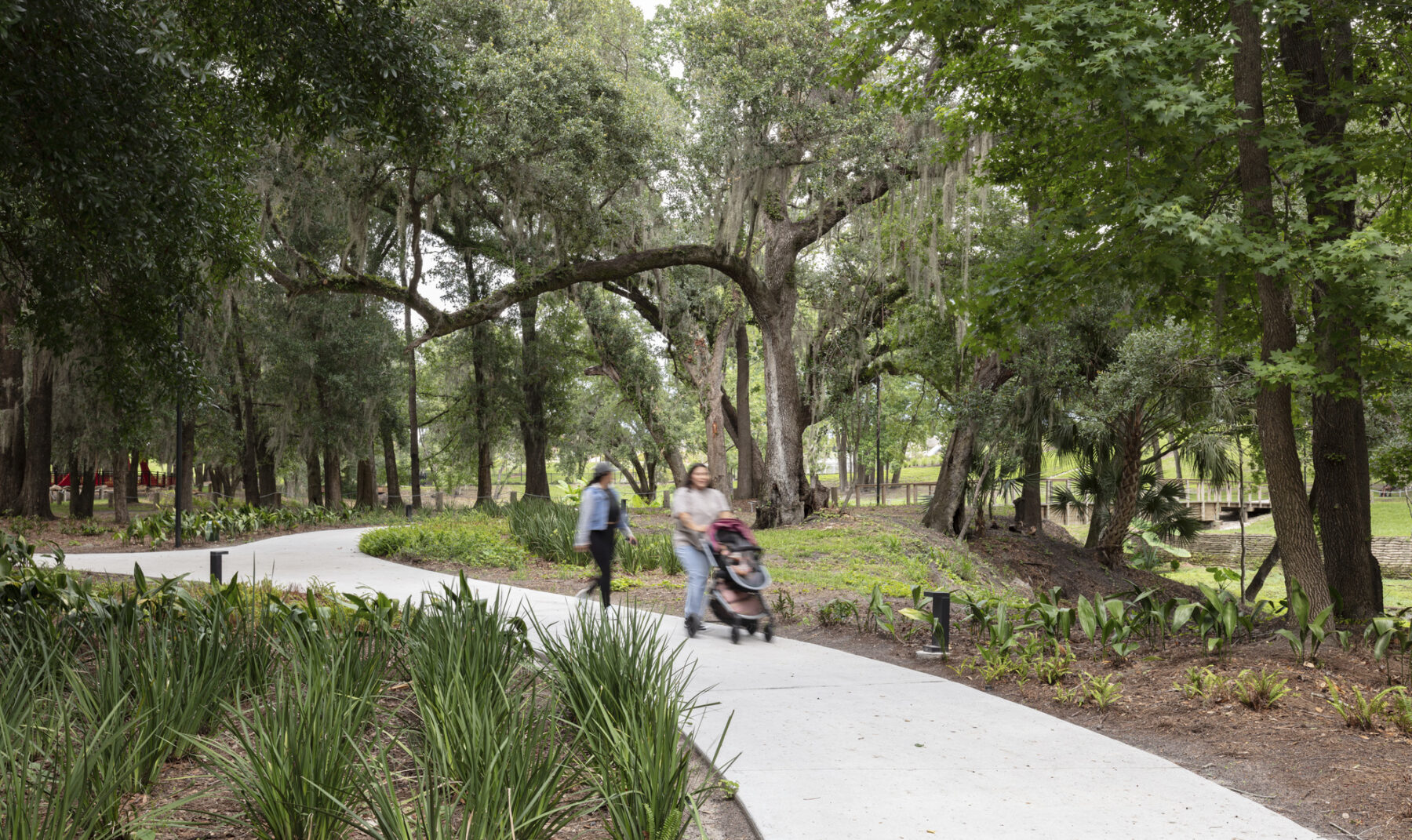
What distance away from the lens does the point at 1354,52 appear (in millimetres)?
7516

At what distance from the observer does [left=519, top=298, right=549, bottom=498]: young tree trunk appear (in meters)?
26.7

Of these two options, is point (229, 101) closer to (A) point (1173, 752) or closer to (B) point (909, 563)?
(A) point (1173, 752)

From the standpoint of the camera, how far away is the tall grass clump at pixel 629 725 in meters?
3.12

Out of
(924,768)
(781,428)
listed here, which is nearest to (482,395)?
(781,428)

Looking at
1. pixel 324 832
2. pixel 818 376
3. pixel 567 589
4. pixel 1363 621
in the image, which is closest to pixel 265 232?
pixel 567 589

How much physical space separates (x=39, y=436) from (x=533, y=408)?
1229cm

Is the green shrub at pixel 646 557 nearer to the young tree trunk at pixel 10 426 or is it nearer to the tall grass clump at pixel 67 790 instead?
the tall grass clump at pixel 67 790

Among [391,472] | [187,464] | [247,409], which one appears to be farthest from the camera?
[391,472]

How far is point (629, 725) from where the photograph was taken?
3.57 metres

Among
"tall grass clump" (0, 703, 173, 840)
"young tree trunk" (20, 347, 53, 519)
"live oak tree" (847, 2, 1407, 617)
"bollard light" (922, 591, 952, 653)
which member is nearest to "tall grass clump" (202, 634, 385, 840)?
"tall grass clump" (0, 703, 173, 840)

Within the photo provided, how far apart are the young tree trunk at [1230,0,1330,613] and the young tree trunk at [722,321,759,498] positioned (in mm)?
19199

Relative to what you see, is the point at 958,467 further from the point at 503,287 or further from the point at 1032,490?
→ the point at 503,287

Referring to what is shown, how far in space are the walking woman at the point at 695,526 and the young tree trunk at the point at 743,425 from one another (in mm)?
18556

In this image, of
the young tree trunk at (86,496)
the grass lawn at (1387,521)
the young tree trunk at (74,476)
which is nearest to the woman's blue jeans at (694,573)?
the young tree trunk at (74,476)
